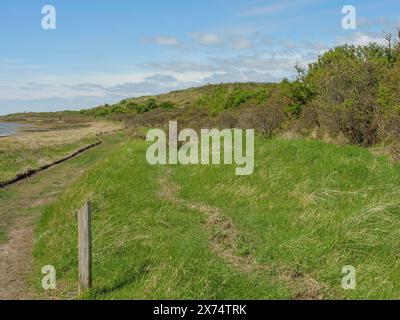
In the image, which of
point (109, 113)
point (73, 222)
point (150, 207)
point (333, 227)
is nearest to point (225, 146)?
point (150, 207)

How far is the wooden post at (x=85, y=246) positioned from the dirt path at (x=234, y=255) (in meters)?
2.88

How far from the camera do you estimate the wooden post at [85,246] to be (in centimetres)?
878

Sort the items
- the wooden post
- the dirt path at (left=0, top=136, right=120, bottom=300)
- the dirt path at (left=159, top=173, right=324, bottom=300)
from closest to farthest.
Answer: the dirt path at (left=159, top=173, right=324, bottom=300) → the wooden post → the dirt path at (left=0, top=136, right=120, bottom=300)

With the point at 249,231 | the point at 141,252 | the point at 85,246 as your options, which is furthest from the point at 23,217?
the point at 249,231

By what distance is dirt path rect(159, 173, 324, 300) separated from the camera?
855cm

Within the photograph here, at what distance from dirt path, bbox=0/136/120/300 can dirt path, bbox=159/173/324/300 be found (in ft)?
13.7

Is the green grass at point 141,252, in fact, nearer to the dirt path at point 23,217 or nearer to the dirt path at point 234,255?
the dirt path at point 234,255

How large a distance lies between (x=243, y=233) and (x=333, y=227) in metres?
2.15

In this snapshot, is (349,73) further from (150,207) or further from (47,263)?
(47,263)

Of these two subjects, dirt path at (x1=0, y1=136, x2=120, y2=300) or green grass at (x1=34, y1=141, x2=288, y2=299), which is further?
dirt path at (x1=0, y1=136, x2=120, y2=300)

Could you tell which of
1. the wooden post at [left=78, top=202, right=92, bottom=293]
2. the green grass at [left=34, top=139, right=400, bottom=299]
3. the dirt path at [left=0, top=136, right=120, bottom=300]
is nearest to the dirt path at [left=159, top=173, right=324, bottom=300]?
the green grass at [left=34, top=139, right=400, bottom=299]

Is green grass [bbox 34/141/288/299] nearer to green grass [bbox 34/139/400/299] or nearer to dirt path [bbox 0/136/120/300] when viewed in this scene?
green grass [bbox 34/139/400/299]

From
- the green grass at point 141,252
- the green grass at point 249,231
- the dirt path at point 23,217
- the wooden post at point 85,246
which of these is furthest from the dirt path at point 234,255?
the dirt path at point 23,217
